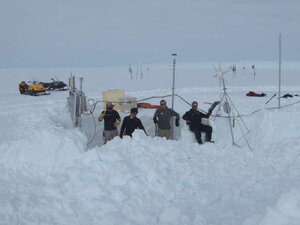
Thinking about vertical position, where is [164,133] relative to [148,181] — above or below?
above

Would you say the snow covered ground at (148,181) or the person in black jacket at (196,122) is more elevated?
the person in black jacket at (196,122)

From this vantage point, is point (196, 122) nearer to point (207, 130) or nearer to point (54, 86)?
A: point (207, 130)

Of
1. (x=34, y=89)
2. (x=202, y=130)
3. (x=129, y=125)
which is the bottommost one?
(x=202, y=130)

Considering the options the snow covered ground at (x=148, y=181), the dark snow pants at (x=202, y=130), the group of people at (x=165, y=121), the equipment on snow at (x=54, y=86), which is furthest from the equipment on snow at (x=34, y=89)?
the dark snow pants at (x=202, y=130)

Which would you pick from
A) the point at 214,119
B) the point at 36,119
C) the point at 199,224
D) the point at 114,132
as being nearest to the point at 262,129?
the point at 214,119

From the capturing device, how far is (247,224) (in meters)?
4.67

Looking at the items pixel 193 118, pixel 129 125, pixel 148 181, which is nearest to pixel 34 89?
pixel 129 125

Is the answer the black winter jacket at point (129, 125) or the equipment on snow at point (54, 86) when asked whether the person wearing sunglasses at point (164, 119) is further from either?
the equipment on snow at point (54, 86)

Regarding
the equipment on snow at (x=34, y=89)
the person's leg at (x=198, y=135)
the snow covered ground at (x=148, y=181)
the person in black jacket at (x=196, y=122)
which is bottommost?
the snow covered ground at (x=148, y=181)

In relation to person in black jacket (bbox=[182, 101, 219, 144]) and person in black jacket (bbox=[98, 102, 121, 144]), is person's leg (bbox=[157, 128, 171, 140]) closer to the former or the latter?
person in black jacket (bbox=[182, 101, 219, 144])

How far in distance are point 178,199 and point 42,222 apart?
2440 mm

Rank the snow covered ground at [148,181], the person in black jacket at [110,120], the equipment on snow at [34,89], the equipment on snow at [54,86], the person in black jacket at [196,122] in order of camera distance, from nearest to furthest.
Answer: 1. the snow covered ground at [148,181]
2. the person in black jacket at [110,120]
3. the person in black jacket at [196,122]
4. the equipment on snow at [34,89]
5. the equipment on snow at [54,86]

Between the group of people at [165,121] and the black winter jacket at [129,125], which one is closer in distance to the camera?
the black winter jacket at [129,125]

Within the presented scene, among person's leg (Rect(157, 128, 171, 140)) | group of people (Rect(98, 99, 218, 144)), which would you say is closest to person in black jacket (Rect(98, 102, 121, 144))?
group of people (Rect(98, 99, 218, 144))
